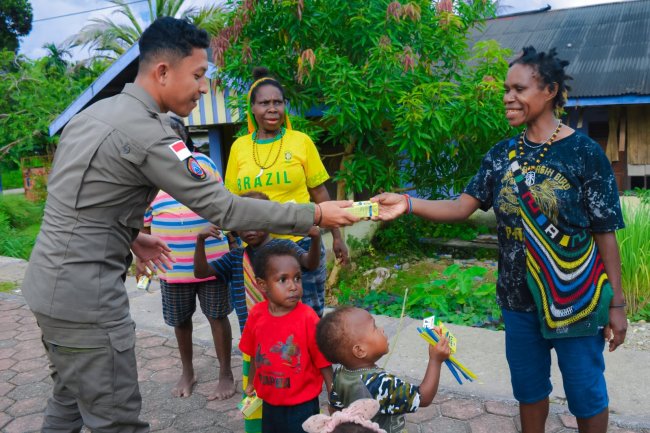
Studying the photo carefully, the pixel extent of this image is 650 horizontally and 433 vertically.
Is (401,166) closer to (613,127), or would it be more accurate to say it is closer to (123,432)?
(123,432)

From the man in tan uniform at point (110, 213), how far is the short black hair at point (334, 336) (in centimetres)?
52

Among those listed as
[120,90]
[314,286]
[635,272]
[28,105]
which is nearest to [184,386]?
[314,286]

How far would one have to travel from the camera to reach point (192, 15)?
896 inches

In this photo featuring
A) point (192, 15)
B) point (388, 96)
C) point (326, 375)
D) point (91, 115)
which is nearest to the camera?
point (91, 115)

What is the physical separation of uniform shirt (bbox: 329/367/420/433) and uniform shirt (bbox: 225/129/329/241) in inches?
47.2

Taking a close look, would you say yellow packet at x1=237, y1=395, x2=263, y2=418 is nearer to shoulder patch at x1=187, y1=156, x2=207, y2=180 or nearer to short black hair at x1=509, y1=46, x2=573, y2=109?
shoulder patch at x1=187, y1=156, x2=207, y2=180

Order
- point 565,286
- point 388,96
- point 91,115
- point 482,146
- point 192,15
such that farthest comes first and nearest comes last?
point 192,15 → point 482,146 → point 388,96 → point 565,286 → point 91,115

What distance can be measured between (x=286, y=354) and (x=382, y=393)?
57 centimetres

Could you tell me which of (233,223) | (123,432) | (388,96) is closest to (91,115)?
(233,223)

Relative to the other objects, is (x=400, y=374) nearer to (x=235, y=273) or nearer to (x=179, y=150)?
(x=235, y=273)

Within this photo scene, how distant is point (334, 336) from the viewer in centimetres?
230

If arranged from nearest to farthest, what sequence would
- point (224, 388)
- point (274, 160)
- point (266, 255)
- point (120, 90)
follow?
1. point (266, 255)
2. point (274, 160)
3. point (224, 388)
4. point (120, 90)

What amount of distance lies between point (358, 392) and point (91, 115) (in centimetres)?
149

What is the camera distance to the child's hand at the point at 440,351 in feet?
7.36
